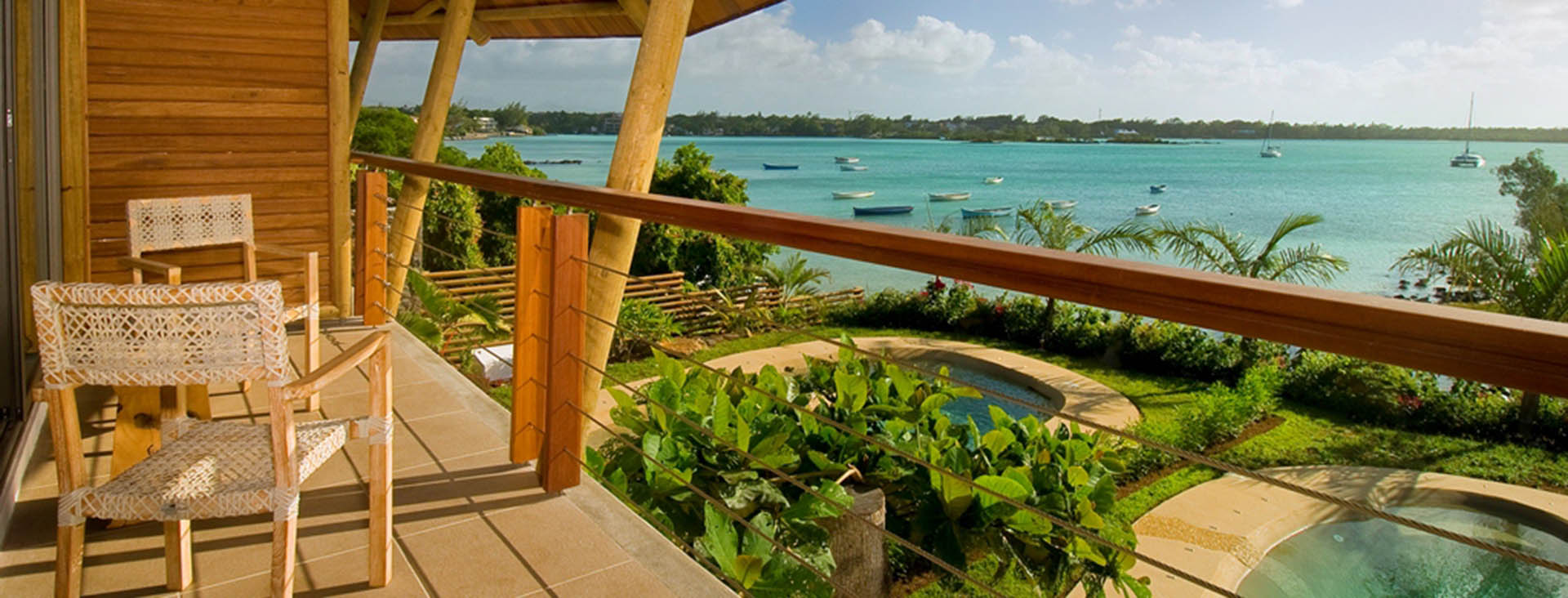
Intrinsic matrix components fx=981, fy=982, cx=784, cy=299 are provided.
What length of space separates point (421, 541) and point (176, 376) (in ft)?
2.52

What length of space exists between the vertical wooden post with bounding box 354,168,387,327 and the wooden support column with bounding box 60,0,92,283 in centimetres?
98

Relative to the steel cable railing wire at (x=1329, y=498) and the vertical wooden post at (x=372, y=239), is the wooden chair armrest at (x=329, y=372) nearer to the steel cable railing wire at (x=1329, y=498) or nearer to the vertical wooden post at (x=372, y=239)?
the steel cable railing wire at (x=1329, y=498)

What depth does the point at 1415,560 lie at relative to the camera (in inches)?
400

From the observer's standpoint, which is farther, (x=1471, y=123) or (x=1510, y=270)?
(x=1471, y=123)

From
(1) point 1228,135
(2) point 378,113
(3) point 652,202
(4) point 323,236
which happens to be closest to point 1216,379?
(4) point 323,236

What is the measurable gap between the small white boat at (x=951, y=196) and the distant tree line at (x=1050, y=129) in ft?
31.7

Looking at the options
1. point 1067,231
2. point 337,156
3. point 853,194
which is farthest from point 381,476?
point 853,194

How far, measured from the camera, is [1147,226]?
50.9 ft

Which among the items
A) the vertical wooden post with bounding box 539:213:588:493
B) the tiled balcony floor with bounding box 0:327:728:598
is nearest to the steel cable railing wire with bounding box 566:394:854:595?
the vertical wooden post with bounding box 539:213:588:493

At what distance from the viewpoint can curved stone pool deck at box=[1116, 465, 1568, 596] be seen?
8359 millimetres

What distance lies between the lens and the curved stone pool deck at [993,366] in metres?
13.2

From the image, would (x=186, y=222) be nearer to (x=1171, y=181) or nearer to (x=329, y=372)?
(x=329, y=372)

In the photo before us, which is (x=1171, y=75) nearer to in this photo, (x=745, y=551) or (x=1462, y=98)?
(x=1462, y=98)

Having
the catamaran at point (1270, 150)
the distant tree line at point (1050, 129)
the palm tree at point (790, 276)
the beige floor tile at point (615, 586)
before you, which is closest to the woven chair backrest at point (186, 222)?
the beige floor tile at point (615, 586)
